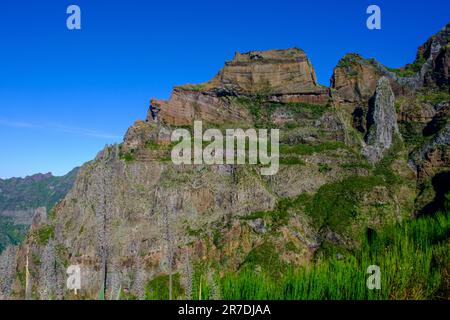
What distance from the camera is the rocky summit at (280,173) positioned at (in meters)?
96.4

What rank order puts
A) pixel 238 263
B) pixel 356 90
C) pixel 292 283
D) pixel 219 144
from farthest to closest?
pixel 356 90
pixel 219 144
pixel 238 263
pixel 292 283

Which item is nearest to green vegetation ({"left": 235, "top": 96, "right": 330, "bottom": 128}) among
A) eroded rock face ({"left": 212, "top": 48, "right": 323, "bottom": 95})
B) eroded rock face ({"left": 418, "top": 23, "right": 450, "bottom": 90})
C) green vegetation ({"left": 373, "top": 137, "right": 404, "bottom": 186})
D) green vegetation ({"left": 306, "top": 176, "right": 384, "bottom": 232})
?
eroded rock face ({"left": 212, "top": 48, "right": 323, "bottom": 95})

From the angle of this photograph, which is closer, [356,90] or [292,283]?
[292,283]

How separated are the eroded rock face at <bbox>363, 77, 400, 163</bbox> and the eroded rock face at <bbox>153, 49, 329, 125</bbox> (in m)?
15.5

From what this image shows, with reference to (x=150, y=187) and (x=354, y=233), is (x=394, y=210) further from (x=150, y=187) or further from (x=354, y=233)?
(x=150, y=187)

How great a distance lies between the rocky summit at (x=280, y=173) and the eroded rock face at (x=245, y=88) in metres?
0.34

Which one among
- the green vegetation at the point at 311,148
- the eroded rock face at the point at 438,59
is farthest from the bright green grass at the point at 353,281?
the eroded rock face at the point at 438,59

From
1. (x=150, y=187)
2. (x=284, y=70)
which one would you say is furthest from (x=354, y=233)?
(x=284, y=70)

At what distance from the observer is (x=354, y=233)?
96.9 m

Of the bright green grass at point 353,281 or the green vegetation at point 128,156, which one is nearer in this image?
the bright green grass at point 353,281

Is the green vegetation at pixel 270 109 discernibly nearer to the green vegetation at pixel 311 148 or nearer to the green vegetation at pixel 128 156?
the green vegetation at pixel 311 148

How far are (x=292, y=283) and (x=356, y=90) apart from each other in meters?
136

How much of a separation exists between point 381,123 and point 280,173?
3620 cm
